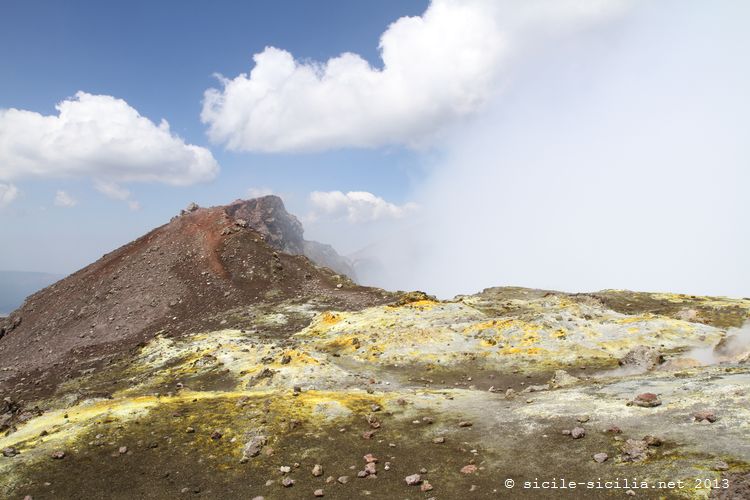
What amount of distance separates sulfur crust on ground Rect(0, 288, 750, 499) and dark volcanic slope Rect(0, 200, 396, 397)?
56.9 ft

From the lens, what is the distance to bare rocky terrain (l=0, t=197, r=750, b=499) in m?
19.4

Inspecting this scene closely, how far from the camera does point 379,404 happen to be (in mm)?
29750

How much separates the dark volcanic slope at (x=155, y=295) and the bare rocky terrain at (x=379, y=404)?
895mm

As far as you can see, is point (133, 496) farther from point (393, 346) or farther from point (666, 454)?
point (393, 346)

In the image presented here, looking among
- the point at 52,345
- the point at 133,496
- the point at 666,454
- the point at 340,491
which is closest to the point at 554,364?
the point at 666,454

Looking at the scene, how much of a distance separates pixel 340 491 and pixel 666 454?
13.6 metres

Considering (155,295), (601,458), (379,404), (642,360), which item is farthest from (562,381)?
(155,295)

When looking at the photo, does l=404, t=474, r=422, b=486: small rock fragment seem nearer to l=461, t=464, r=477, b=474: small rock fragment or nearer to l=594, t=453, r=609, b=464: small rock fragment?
l=461, t=464, r=477, b=474: small rock fragment

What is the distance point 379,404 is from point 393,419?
268 cm

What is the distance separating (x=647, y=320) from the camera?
170 ft

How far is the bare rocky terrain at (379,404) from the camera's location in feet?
63.6

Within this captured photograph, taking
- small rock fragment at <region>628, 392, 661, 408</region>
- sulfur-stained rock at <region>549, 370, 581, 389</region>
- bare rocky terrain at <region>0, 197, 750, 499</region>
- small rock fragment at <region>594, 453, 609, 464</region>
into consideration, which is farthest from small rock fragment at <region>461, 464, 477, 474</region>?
sulfur-stained rock at <region>549, 370, 581, 389</region>

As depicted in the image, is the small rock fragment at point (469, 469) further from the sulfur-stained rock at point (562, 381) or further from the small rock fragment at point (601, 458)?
the sulfur-stained rock at point (562, 381)

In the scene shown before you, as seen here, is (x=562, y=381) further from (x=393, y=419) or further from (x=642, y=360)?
(x=393, y=419)
